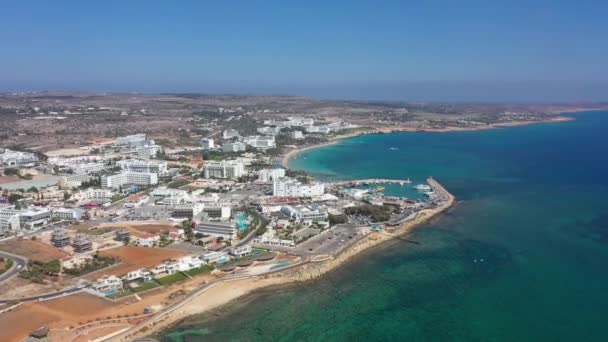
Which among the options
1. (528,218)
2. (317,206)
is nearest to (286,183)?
(317,206)

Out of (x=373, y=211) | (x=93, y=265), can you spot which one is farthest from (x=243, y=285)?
(x=373, y=211)

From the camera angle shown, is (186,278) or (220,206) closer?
(186,278)

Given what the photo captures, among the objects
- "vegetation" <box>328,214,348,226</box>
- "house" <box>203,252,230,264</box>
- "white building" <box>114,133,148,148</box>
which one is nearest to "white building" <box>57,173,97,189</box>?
"white building" <box>114,133,148,148</box>

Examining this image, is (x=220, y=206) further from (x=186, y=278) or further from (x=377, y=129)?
(x=377, y=129)

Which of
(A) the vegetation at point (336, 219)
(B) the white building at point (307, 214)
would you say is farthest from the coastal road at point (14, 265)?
(A) the vegetation at point (336, 219)

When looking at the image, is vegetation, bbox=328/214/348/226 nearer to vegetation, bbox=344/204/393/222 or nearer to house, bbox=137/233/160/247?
vegetation, bbox=344/204/393/222
